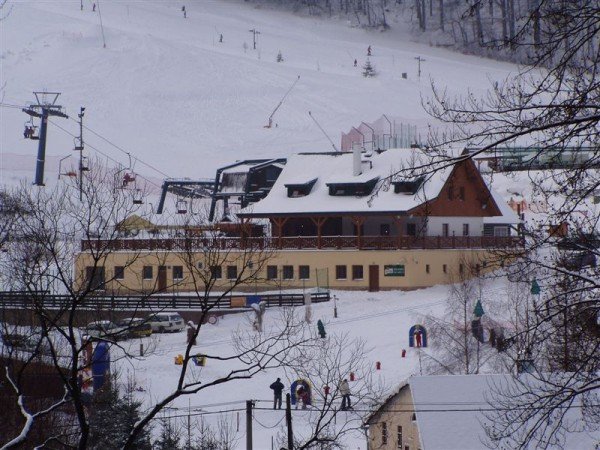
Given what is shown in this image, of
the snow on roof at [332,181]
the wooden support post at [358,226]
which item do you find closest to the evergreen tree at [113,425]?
the snow on roof at [332,181]

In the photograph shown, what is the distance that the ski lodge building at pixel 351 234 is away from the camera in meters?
39.9

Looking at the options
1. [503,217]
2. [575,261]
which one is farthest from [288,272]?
[575,261]

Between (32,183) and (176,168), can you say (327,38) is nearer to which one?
(176,168)

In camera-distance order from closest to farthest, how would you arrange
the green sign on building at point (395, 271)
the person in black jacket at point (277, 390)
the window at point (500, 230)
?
1. the person in black jacket at point (277, 390)
2. the green sign on building at point (395, 271)
3. the window at point (500, 230)

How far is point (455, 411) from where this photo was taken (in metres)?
16.6

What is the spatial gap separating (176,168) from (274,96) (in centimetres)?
2306

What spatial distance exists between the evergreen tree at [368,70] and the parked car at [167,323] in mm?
68416

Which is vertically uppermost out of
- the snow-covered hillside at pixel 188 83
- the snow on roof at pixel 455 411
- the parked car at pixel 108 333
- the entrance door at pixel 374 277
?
the snow-covered hillside at pixel 188 83

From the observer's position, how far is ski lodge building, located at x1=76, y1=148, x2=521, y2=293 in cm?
3989

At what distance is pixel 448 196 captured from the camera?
141 feet

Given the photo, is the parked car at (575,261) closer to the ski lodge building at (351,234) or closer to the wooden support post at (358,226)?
the ski lodge building at (351,234)

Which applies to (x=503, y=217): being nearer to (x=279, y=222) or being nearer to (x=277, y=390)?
(x=279, y=222)

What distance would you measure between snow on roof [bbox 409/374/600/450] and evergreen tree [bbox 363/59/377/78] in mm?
84543

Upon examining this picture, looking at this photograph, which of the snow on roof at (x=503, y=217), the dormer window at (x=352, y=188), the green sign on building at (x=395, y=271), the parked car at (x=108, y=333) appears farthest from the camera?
the snow on roof at (x=503, y=217)
